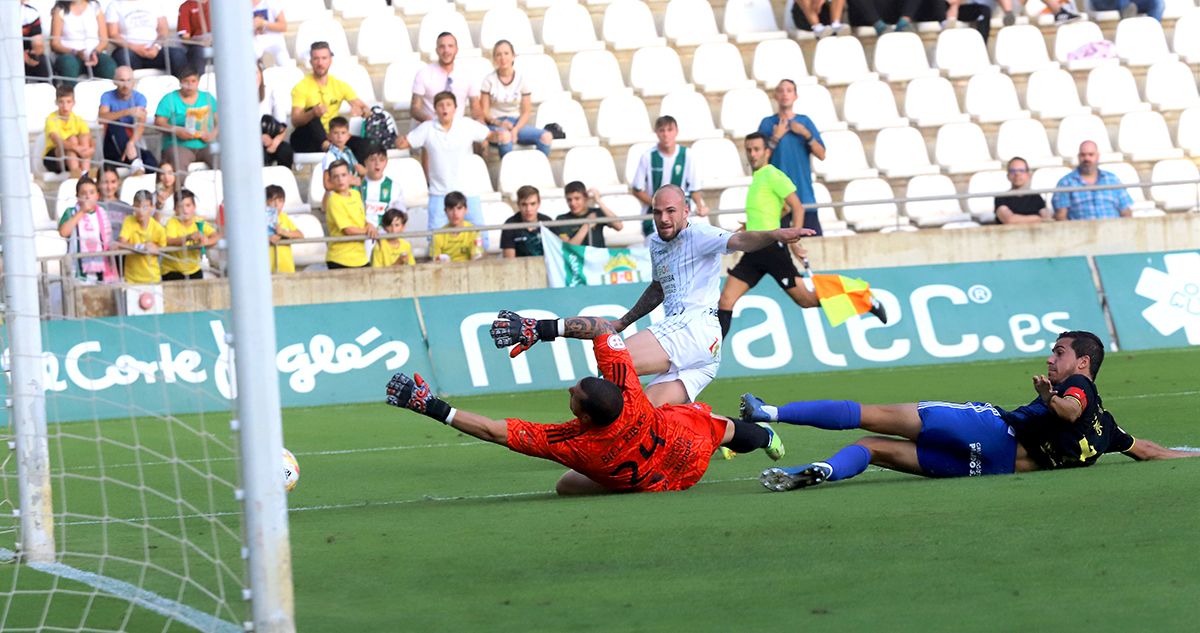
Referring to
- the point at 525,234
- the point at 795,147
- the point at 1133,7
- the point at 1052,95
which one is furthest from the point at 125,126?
the point at 1133,7

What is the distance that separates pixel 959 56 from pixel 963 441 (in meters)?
15.0

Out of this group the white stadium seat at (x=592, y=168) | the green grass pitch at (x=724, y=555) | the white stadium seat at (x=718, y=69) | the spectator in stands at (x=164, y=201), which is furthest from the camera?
the white stadium seat at (x=718, y=69)

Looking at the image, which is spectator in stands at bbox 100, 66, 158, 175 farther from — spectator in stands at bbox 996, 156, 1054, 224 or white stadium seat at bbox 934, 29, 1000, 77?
white stadium seat at bbox 934, 29, 1000, 77

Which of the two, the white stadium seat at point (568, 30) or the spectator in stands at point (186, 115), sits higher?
the white stadium seat at point (568, 30)

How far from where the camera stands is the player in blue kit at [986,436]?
886 cm

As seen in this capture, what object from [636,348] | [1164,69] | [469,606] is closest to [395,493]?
[636,348]

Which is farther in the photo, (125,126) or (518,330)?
(518,330)

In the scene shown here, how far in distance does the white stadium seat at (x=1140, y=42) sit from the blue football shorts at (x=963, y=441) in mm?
15950

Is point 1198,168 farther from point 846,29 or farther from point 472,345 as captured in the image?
point 472,345

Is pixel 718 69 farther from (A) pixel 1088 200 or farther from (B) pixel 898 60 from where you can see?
(A) pixel 1088 200

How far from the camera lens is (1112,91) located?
23234 mm

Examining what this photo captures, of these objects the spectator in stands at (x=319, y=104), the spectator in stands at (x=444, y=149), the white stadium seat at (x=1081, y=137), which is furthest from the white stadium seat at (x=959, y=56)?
the spectator in stands at (x=319, y=104)

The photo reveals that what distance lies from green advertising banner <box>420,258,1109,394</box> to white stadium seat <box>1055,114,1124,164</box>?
3.81 metres

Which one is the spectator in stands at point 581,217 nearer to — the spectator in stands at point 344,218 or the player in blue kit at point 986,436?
the spectator in stands at point 344,218
